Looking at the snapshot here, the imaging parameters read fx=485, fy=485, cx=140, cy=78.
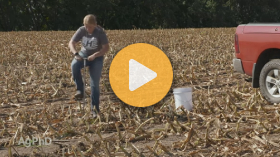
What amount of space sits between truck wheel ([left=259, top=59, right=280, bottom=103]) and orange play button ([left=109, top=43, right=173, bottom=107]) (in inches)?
61.7

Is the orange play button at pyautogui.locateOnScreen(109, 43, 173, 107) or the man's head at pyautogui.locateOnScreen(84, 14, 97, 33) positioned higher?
the man's head at pyautogui.locateOnScreen(84, 14, 97, 33)

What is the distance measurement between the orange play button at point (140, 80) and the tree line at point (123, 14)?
146ft

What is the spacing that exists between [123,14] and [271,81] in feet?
158

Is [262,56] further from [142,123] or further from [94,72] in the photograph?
[142,123]

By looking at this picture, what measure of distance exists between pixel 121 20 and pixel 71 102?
154 ft

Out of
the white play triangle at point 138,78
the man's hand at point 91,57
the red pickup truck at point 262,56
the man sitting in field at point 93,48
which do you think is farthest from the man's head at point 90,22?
the red pickup truck at point 262,56

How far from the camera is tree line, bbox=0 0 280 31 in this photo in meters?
54.2

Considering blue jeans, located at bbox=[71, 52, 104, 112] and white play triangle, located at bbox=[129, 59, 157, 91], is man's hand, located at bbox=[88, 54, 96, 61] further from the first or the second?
white play triangle, located at bbox=[129, 59, 157, 91]

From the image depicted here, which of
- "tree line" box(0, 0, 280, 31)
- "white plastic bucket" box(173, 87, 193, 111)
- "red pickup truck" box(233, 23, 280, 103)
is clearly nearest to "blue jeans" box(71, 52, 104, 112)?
"white plastic bucket" box(173, 87, 193, 111)

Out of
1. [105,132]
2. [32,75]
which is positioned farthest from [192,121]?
[32,75]

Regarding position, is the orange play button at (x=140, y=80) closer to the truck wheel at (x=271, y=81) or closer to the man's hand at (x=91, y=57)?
the man's hand at (x=91, y=57)

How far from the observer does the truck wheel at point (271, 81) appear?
7.92m

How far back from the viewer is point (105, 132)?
666 cm

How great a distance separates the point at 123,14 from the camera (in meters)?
55.5
